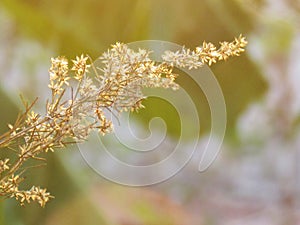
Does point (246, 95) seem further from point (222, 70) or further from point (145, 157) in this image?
point (145, 157)

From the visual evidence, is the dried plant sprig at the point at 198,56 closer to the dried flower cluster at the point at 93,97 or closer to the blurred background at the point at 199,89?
the dried flower cluster at the point at 93,97

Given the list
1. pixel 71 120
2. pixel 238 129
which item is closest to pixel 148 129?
pixel 238 129

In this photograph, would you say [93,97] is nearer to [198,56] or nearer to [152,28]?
[198,56]

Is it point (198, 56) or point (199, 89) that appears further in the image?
point (199, 89)

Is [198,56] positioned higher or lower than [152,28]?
lower

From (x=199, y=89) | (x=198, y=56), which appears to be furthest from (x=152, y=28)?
(x=198, y=56)

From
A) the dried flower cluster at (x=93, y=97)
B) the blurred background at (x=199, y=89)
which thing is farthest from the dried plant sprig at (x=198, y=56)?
the blurred background at (x=199, y=89)

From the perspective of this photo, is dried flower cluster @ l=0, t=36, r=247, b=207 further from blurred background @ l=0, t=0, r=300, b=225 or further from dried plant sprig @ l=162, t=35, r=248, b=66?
blurred background @ l=0, t=0, r=300, b=225
